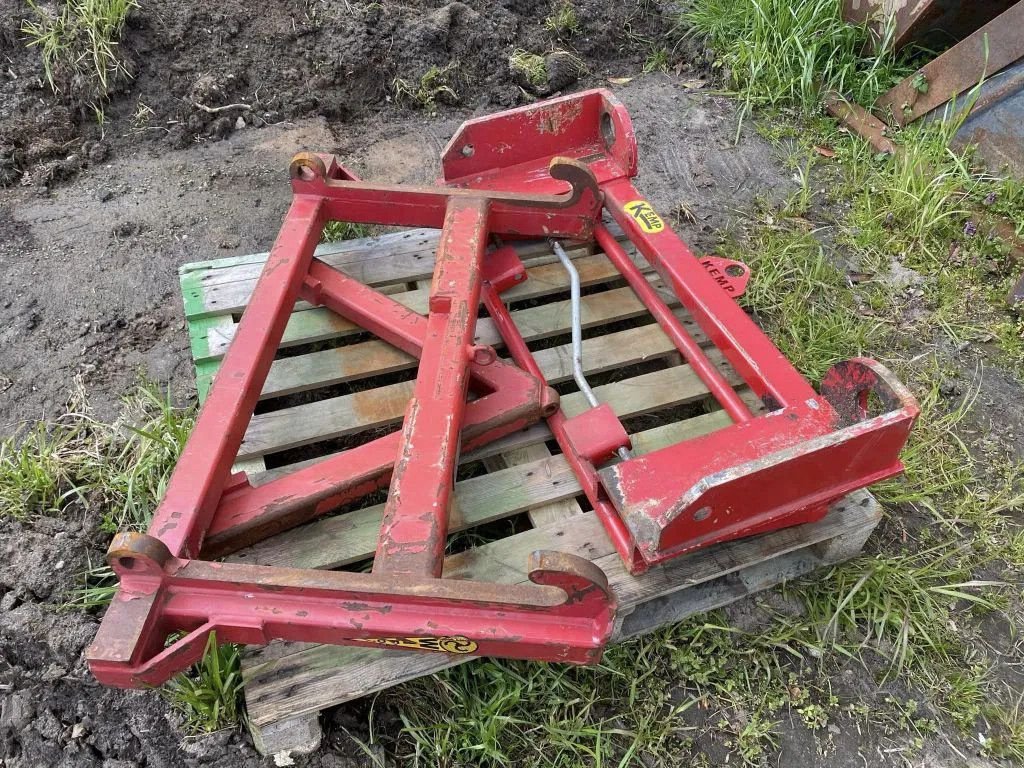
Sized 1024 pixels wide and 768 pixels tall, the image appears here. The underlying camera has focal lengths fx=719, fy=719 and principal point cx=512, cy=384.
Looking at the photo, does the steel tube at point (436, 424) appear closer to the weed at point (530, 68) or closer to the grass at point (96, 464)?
the grass at point (96, 464)

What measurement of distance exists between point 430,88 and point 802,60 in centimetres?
215

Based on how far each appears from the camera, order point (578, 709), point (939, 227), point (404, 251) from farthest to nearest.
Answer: point (939, 227) < point (404, 251) < point (578, 709)

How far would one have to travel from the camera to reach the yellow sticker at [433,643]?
5.15 ft

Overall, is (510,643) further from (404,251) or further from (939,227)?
(939,227)

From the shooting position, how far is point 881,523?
100 inches

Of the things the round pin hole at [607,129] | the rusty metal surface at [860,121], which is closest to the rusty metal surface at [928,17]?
the rusty metal surface at [860,121]

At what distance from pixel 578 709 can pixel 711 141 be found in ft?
10.4

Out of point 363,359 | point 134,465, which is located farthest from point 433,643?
point 134,465

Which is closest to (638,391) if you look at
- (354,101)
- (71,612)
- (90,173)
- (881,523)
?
(881,523)

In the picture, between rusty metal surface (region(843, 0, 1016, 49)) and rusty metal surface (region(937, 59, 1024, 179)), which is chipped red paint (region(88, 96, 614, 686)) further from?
rusty metal surface (region(843, 0, 1016, 49))

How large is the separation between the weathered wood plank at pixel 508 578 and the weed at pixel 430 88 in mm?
2848

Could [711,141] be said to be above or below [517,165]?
below

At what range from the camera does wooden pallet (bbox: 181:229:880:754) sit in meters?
1.90

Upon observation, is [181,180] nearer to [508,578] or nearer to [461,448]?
[461,448]
